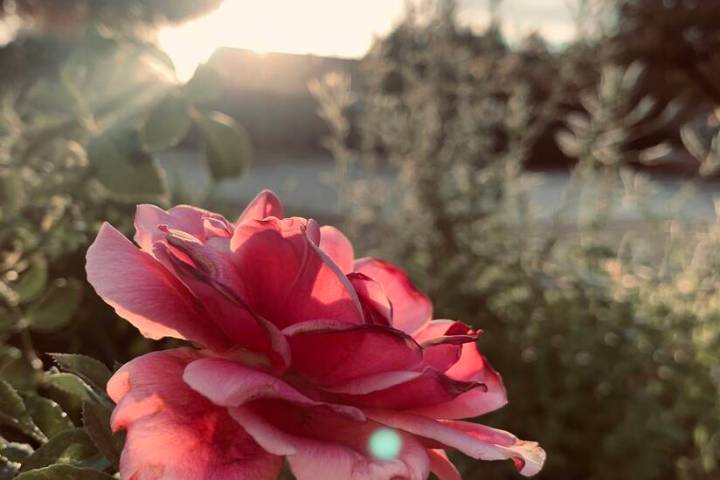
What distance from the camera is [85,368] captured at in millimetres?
512

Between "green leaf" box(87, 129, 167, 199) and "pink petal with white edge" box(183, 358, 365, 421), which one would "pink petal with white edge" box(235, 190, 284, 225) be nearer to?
"pink petal with white edge" box(183, 358, 365, 421)

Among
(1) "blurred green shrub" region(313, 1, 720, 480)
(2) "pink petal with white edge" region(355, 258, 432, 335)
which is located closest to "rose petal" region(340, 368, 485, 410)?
(2) "pink petal with white edge" region(355, 258, 432, 335)

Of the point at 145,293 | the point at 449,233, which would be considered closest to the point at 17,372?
the point at 145,293

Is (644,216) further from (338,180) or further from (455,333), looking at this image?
(455,333)

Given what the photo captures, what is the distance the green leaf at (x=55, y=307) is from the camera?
836mm

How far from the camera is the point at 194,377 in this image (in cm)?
39

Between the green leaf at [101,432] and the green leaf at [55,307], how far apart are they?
39 cm

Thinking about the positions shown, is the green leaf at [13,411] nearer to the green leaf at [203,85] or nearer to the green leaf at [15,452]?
the green leaf at [15,452]

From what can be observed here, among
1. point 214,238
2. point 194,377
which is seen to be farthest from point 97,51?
point 194,377

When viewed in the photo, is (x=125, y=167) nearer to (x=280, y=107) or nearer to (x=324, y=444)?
(x=324, y=444)

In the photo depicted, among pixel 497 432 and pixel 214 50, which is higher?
pixel 214 50

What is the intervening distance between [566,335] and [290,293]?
171 cm

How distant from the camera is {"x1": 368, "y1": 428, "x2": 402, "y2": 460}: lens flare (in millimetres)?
420

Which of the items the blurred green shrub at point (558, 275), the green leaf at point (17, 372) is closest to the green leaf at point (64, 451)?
the green leaf at point (17, 372)
